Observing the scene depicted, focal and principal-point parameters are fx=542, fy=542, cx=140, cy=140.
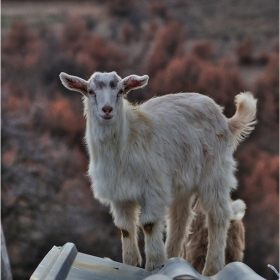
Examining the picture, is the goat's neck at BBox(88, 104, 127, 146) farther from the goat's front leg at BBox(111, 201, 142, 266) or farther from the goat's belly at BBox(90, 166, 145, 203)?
the goat's front leg at BBox(111, 201, 142, 266)

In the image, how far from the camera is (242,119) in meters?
Answer: 6.30

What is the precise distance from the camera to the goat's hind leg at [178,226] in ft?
20.8

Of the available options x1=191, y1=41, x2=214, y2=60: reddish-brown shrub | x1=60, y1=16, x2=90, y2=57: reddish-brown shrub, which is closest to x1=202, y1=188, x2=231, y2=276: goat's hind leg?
x1=191, y1=41, x2=214, y2=60: reddish-brown shrub

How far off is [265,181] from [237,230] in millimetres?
11842

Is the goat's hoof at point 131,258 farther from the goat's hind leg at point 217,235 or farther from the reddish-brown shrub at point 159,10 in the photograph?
the reddish-brown shrub at point 159,10

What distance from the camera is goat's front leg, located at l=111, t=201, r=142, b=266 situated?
5.65 metres

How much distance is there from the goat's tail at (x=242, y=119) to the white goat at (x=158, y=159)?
1 centimetres

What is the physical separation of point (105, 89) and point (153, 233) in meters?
1.52

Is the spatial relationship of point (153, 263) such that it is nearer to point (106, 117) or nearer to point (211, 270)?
point (211, 270)

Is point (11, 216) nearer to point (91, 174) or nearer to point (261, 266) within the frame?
point (261, 266)

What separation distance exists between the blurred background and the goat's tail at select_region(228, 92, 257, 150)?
10359mm

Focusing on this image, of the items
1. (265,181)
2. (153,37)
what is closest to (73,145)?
(265,181)

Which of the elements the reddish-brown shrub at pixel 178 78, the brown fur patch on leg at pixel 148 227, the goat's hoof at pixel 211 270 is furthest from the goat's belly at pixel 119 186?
the reddish-brown shrub at pixel 178 78

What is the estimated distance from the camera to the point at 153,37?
1134 inches
